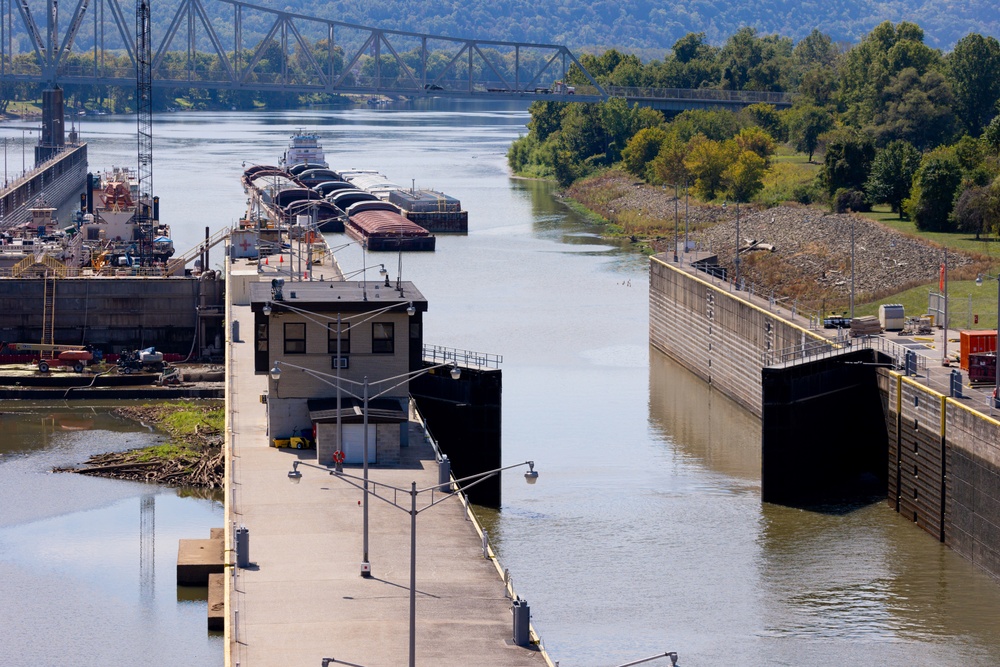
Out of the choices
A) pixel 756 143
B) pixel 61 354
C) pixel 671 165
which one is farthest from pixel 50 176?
pixel 61 354

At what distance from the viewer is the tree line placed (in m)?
99.6

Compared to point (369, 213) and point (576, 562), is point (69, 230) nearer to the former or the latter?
point (369, 213)

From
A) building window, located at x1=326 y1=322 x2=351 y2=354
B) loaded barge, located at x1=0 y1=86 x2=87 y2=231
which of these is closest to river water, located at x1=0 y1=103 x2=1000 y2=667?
building window, located at x1=326 y1=322 x2=351 y2=354

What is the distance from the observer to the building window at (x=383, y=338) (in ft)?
164

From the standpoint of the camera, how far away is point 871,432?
186 ft

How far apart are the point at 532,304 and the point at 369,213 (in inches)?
1664

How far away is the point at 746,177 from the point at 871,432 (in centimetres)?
7386

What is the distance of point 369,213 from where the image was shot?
134 meters

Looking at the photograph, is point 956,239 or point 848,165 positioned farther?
point 848,165

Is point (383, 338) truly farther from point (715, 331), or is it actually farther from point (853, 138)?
point (853, 138)

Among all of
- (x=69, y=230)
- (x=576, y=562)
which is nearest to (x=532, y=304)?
(x=69, y=230)

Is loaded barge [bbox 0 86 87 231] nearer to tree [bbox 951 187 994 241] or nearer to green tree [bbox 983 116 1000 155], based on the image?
tree [bbox 951 187 994 241]

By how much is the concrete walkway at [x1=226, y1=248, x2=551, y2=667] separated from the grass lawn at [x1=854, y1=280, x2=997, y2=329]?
27.4 meters

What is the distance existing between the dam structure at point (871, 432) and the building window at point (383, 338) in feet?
39.1
